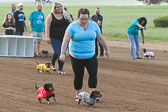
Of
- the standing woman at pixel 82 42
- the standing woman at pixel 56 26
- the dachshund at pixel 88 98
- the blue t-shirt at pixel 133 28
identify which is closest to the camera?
the standing woman at pixel 82 42

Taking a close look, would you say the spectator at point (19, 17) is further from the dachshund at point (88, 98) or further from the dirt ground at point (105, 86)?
the dachshund at point (88, 98)

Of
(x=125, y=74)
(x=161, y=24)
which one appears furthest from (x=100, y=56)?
(x=161, y=24)

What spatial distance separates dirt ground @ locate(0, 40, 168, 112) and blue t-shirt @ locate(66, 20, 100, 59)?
3.29 ft

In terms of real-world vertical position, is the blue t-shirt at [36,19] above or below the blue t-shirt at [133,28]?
above

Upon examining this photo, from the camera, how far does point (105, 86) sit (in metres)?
14.1

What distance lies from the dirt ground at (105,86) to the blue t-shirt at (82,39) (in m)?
1.00

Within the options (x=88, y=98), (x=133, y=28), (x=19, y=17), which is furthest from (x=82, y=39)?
(x=19, y=17)

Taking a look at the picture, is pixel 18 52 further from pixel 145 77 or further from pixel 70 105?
pixel 70 105

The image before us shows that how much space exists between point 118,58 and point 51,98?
36.7ft

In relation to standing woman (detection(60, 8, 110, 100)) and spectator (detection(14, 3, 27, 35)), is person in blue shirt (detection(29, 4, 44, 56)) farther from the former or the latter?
standing woman (detection(60, 8, 110, 100))

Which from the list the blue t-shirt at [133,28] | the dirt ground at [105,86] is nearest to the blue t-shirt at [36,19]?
the dirt ground at [105,86]

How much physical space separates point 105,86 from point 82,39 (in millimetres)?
3573

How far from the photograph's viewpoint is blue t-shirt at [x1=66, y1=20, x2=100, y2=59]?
1071 cm

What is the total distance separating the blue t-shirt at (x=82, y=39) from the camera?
1071 centimetres
